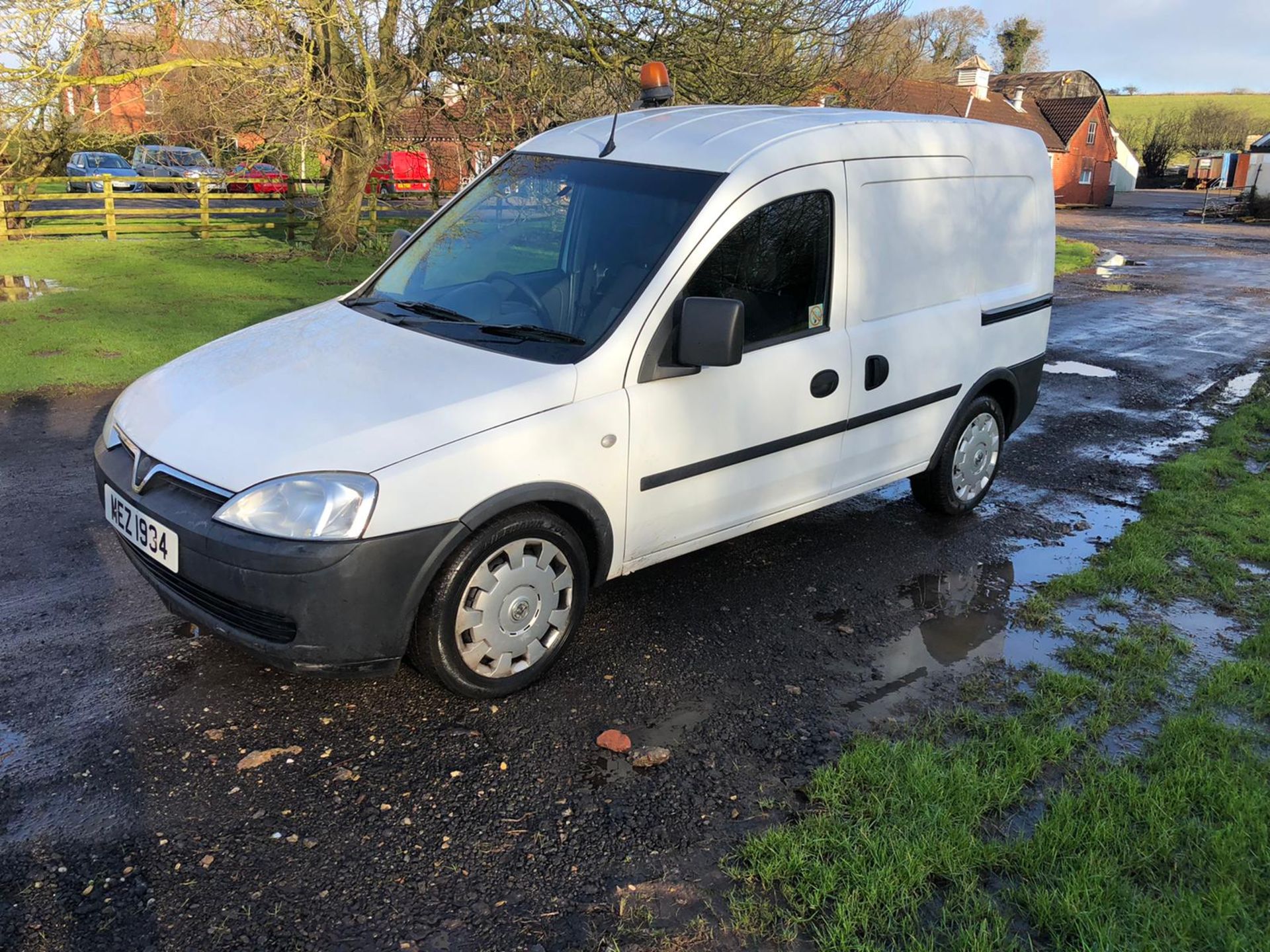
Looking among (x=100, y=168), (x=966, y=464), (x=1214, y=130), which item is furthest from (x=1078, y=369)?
(x=1214, y=130)

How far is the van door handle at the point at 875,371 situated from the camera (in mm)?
4781

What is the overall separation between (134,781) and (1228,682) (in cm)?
413

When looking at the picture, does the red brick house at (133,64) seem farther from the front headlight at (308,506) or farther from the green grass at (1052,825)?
the green grass at (1052,825)

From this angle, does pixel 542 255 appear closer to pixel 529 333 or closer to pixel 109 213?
pixel 529 333

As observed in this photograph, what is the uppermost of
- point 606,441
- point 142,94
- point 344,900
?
point 142,94

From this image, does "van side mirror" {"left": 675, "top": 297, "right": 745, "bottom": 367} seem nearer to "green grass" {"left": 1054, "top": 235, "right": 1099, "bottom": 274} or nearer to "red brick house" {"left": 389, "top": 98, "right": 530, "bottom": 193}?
"red brick house" {"left": 389, "top": 98, "right": 530, "bottom": 193}

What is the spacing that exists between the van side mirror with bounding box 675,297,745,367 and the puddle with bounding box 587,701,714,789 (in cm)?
134

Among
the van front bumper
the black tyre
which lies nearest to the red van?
the black tyre

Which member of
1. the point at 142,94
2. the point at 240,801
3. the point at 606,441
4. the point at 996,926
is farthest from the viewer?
the point at 142,94

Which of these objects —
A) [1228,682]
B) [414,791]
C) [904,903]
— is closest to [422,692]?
[414,791]

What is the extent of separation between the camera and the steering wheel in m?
4.05

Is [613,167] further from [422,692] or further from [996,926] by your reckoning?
[996,926]

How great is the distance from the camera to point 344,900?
2.74 meters

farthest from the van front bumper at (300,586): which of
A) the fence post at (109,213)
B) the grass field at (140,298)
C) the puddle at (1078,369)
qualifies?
the fence post at (109,213)
